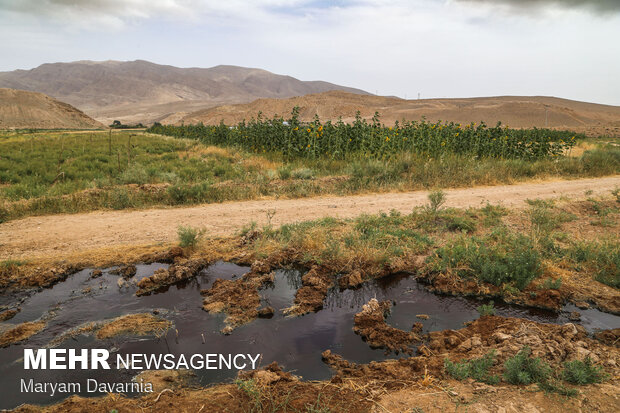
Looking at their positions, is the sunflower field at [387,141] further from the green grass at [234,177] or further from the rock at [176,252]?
the rock at [176,252]

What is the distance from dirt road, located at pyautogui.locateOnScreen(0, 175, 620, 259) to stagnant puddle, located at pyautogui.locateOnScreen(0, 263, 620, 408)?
139 centimetres

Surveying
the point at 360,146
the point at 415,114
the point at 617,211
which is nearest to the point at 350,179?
the point at 360,146

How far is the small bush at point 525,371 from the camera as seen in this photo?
3303 mm

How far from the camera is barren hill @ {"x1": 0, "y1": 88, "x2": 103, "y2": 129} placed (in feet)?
257

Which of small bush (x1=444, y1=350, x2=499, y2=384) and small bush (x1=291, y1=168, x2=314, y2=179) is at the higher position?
small bush (x1=291, y1=168, x2=314, y2=179)

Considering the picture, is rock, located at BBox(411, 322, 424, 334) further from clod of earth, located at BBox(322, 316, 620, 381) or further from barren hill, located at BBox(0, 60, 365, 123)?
barren hill, located at BBox(0, 60, 365, 123)

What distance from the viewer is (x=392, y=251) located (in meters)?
6.41

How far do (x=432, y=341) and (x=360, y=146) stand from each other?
11.5m

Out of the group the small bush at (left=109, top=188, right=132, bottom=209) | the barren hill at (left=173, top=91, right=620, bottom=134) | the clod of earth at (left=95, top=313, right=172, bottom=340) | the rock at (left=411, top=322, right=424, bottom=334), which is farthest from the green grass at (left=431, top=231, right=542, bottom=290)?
the barren hill at (left=173, top=91, right=620, bottom=134)

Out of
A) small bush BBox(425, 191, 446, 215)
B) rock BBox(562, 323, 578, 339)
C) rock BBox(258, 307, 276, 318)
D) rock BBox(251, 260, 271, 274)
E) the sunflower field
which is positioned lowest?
rock BBox(258, 307, 276, 318)

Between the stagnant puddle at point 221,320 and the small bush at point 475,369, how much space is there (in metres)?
0.75

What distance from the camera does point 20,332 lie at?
4.44 meters

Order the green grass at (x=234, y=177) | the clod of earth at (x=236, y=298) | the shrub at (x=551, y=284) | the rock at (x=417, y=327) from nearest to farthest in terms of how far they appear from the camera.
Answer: the rock at (x=417, y=327), the clod of earth at (x=236, y=298), the shrub at (x=551, y=284), the green grass at (x=234, y=177)

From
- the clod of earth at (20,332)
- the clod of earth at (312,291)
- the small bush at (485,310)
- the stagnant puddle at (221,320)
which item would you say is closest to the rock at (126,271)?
the stagnant puddle at (221,320)
